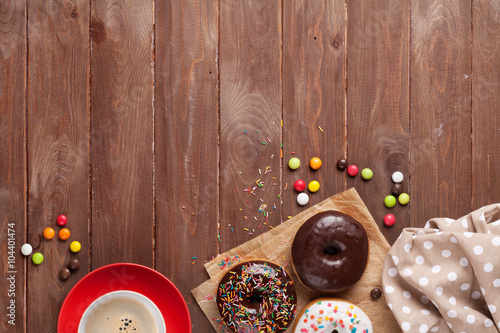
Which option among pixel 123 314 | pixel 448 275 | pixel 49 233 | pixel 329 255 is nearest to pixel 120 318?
pixel 123 314

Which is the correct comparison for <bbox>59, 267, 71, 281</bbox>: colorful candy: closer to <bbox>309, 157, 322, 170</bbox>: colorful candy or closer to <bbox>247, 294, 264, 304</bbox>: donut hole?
<bbox>247, 294, 264, 304</bbox>: donut hole

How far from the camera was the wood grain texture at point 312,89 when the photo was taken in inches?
52.1

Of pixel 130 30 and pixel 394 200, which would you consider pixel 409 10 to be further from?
pixel 130 30

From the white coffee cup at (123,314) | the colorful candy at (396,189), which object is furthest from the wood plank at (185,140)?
the colorful candy at (396,189)

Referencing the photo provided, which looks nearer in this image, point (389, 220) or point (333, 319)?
point (333, 319)

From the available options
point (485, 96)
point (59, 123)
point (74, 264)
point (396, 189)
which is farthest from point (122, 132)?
point (485, 96)

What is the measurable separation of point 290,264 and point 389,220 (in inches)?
13.2

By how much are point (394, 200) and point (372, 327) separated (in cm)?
39

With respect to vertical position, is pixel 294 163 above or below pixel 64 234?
above

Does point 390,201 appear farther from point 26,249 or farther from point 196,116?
point 26,249

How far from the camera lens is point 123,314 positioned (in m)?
1.26

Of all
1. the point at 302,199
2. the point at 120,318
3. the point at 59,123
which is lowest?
the point at 120,318

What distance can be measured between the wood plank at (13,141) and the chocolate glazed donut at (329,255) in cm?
85

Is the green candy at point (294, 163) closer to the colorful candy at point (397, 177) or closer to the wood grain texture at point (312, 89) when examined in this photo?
the wood grain texture at point (312, 89)
